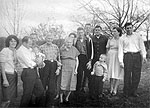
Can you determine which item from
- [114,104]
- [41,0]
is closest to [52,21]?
[41,0]

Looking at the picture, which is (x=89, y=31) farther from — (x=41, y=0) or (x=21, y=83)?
(x=21, y=83)

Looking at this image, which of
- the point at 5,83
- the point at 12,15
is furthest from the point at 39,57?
the point at 12,15

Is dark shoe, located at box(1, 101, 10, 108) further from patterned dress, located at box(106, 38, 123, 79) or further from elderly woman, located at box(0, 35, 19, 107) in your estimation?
patterned dress, located at box(106, 38, 123, 79)

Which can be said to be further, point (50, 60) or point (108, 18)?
point (108, 18)

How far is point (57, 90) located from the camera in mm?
3846

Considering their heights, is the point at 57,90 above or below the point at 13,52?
below

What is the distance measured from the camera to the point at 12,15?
3.89 meters

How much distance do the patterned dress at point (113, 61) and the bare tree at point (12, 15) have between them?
144 centimetres

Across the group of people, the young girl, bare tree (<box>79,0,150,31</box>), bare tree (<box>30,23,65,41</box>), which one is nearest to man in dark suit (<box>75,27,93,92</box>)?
the group of people

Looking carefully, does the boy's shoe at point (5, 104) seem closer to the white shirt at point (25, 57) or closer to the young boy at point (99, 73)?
the white shirt at point (25, 57)

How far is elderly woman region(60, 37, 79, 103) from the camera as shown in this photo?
A: 378 cm

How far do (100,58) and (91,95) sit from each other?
0.60 m

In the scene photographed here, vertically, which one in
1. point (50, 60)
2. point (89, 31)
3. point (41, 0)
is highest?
point (41, 0)

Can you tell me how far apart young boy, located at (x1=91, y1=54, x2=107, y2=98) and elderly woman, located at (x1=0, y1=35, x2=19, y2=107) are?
1205 mm
